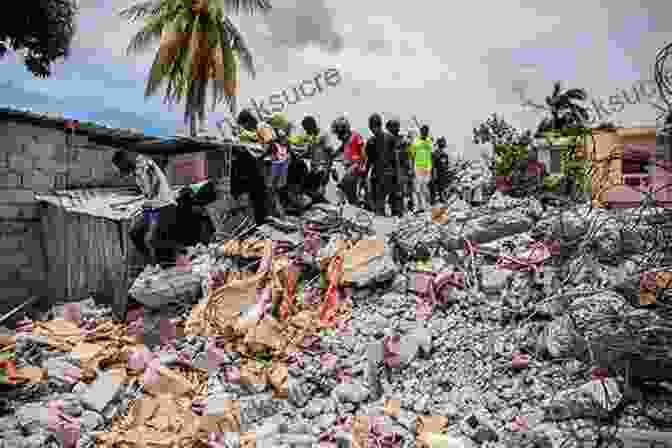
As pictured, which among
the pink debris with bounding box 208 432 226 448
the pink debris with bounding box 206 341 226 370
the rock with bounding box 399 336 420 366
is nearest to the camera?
the pink debris with bounding box 208 432 226 448

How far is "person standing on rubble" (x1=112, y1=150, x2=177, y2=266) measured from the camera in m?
5.79

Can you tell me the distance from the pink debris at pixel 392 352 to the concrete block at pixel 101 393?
270 centimetres

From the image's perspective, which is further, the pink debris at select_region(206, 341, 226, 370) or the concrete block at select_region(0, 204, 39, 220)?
the concrete block at select_region(0, 204, 39, 220)

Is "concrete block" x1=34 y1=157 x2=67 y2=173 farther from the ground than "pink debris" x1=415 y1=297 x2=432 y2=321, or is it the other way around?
"concrete block" x1=34 y1=157 x2=67 y2=173

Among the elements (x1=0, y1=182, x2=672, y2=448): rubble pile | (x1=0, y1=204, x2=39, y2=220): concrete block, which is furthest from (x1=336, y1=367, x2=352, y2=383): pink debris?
(x1=0, y1=204, x2=39, y2=220): concrete block

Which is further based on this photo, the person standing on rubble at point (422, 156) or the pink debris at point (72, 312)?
the person standing on rubble at point (422, 156)

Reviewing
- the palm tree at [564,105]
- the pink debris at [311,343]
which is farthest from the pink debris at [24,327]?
the palm tree at [564,105]

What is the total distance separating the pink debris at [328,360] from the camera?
14.0 ft

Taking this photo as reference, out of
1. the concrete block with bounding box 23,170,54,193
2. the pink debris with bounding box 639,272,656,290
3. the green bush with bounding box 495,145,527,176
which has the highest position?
the green bush with bounding box 495,145,527,176

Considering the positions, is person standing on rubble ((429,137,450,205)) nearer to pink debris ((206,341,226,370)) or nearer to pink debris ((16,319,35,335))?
pink debris ((206,341,226,370))

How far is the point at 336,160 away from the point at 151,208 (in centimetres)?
307

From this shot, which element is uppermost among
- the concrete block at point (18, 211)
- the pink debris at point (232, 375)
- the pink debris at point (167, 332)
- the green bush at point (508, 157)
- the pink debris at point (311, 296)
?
the green bush at point (508, 157)

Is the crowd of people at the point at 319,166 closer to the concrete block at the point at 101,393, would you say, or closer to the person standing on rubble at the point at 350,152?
the person standing on rubble at the point at 350,152

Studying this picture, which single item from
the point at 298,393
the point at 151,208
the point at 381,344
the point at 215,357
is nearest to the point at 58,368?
the point at 215,357
